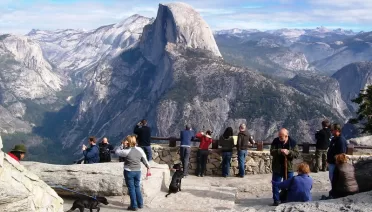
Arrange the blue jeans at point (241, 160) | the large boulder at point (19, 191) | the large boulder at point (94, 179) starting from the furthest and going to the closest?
1. the blue jeans at point (241, 160)
2. the large boulder at point (94, 179)
3. the large boulder at point (19, 191)

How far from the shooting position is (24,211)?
8102mm

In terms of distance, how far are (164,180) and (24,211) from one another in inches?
237

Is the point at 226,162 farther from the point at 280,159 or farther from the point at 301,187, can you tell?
the point at 301,187

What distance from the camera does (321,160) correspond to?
16938mm

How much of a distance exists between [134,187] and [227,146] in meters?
5.73

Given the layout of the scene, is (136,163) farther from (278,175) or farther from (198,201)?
(278,175)

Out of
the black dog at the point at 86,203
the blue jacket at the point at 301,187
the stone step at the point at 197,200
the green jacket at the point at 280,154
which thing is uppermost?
the green jacket at the point at 280,154

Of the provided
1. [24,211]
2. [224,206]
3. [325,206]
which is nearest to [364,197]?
[325,206]

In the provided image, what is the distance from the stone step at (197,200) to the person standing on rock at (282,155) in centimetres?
162

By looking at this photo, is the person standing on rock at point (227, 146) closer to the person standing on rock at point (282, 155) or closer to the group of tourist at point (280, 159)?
the group of tourist at point (280, 159)

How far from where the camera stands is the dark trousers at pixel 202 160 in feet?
54.8

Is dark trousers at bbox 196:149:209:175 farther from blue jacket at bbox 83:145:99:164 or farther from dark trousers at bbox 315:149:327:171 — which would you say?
dark trousers at bbox 315:149:327:171

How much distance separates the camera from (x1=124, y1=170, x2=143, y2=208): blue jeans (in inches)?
435

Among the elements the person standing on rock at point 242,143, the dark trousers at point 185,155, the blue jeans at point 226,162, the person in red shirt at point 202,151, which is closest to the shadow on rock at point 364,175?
the person standing on rock at point 242,143
